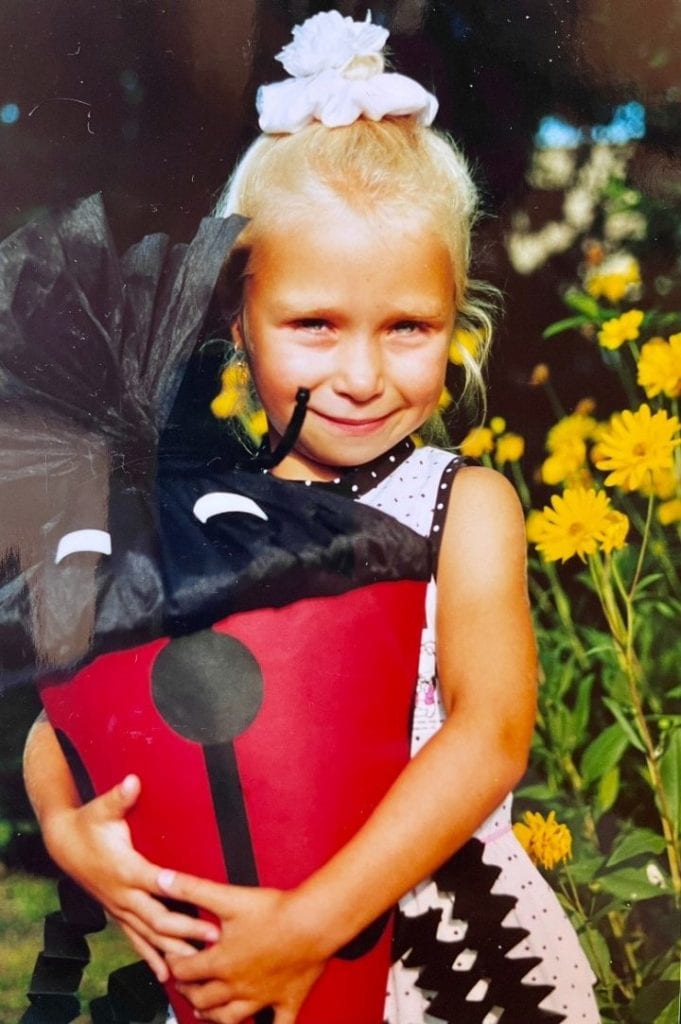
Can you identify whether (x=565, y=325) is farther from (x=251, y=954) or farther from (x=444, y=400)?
(x=251, y=954)

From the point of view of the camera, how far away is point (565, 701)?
1823 mm

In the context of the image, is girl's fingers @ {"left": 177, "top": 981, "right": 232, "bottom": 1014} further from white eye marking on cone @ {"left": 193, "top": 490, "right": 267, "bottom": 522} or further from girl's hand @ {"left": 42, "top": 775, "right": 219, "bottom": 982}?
white eye marking on cone @ {"left": 193, "top": 490, "right": 267, "bottom": 522}

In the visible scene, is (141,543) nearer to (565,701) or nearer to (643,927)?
(565,701)

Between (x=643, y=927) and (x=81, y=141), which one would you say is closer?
(x=81, y=141)

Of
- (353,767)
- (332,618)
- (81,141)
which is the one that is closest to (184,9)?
(81,141)

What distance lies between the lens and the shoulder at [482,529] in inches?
68.4

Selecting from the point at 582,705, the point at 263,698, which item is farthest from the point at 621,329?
the point at 263,698

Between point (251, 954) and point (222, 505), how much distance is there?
698mm

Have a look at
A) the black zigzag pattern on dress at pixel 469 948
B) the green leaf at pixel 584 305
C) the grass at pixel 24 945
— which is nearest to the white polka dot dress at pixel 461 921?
the black zigzag pattern on dress at pixel 469 948

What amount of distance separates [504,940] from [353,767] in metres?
0.40

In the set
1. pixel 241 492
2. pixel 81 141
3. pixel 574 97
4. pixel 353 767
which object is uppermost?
pixel 574 97

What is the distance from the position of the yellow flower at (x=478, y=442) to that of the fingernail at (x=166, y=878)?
0.82 m

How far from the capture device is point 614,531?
1.83 metres

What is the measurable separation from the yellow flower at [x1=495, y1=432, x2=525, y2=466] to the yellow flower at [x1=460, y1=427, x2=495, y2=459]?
1 centimetres
